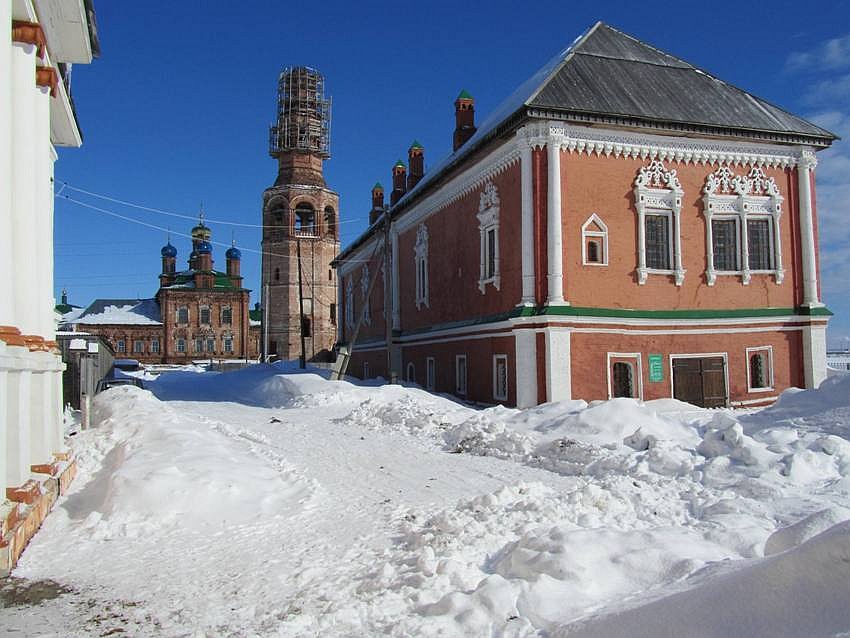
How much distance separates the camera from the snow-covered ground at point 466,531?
409 cm

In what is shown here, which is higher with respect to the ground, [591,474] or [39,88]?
[39,88]

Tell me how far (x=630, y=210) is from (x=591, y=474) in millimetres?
10128

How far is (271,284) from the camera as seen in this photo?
5738cm

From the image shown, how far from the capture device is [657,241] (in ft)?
59.4

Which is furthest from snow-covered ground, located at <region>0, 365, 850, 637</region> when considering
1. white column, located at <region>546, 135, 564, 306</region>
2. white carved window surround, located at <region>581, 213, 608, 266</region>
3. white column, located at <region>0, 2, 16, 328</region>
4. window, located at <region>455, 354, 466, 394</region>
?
window, located at <region>455, 354, 466, 394</region>

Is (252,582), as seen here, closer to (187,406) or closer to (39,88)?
(39,88)

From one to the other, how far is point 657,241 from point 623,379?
378 centimetres

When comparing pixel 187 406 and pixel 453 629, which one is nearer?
pixel 453 629

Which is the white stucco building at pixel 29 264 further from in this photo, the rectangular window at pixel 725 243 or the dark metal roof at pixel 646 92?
the rectangular window at pixel 725 243

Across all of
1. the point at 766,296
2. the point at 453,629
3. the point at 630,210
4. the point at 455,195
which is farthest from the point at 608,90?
the point at 453,629

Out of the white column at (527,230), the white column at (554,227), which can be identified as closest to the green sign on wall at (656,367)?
the white column at (554,227)

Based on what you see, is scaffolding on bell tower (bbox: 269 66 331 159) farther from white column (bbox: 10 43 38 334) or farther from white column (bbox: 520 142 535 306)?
white column (bbox: 10 43 38 334)

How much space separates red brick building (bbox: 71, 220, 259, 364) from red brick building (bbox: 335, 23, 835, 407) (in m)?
50.9

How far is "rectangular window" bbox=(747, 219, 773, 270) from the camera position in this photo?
18.9 meters
